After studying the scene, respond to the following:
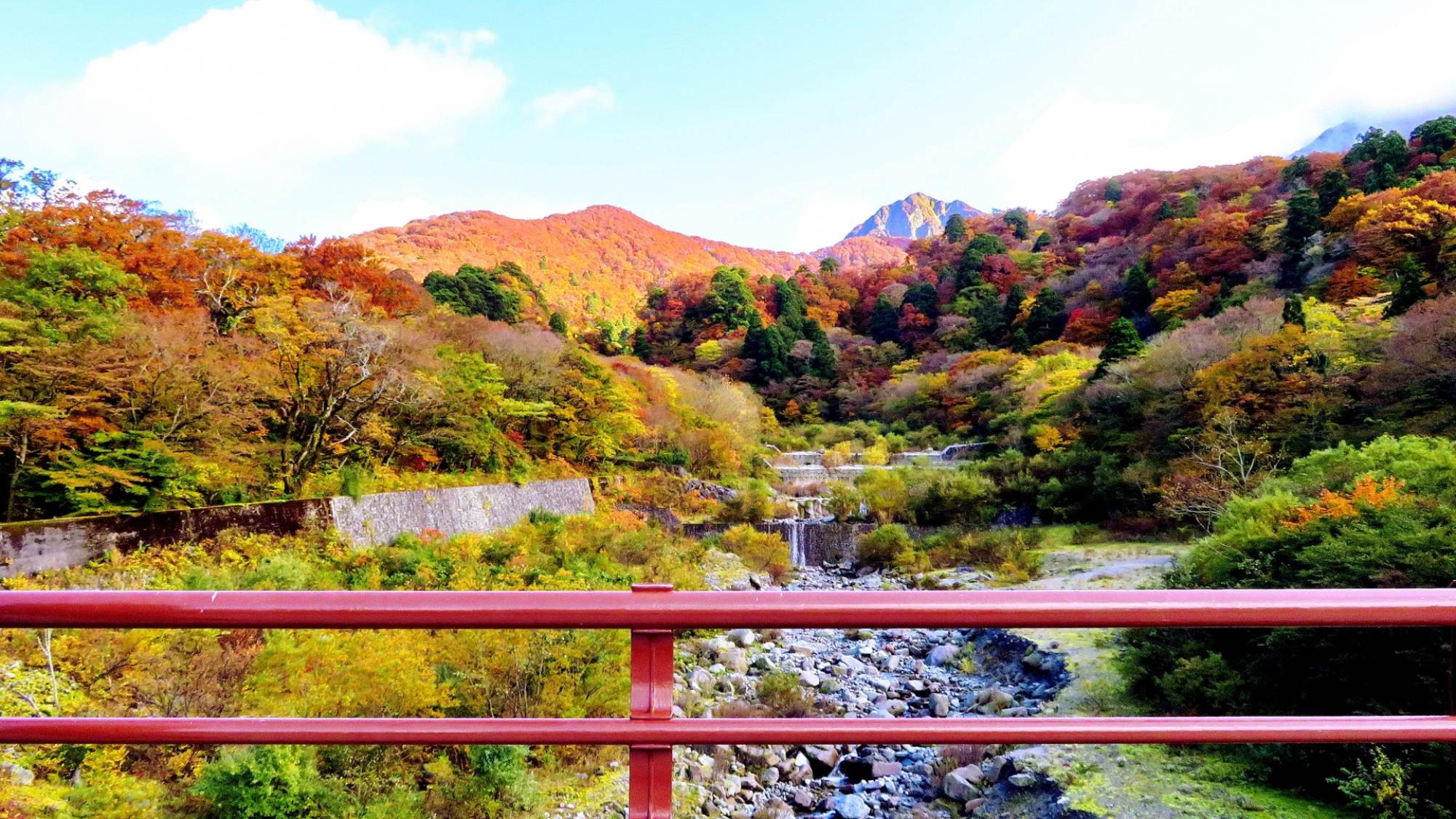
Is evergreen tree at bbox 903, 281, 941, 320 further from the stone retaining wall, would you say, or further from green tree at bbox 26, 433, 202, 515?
green tree at bbox 26, 433, 202, 515

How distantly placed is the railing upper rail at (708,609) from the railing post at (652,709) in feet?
0.16

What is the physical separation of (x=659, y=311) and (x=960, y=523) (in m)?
27.2

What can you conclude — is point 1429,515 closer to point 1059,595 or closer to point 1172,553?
point 1059,595

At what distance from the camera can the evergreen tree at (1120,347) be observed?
18.2m

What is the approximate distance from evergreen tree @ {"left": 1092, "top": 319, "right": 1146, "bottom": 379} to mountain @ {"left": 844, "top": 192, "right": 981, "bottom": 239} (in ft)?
277

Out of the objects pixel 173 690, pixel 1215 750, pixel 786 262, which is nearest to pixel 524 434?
pixel 173 690

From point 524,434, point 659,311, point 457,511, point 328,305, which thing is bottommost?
point 457,511

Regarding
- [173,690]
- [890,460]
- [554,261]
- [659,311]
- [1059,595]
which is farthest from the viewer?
[554,261]

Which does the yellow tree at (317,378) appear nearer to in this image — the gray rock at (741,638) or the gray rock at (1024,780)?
the gray rock at (741,638)

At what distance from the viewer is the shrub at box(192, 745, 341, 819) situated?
3.37m

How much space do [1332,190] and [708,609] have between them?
30205mm

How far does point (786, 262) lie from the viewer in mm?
78750

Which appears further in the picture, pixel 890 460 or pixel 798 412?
pixel 798 412

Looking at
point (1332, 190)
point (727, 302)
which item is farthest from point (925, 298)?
point (1332, 190)
